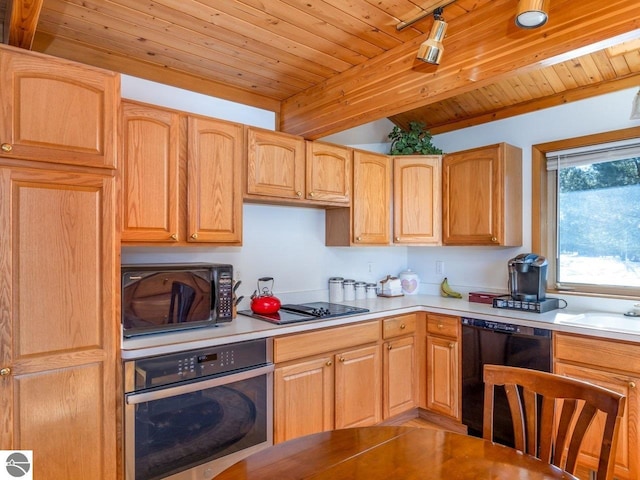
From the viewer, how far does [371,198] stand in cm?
316

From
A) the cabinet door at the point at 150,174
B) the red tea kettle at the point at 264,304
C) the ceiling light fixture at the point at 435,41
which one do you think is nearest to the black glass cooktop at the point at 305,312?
the red tea kettle at the point at 264,304

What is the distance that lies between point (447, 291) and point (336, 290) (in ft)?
3.38

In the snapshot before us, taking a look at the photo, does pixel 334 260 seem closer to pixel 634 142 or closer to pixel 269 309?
pixel 269 309

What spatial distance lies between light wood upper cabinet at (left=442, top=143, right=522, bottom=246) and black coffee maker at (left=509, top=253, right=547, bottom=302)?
208 millimetres

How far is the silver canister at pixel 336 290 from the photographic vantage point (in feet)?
10.6

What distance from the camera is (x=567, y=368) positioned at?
2309 millimetres

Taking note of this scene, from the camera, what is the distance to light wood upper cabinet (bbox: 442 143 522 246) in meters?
2.97

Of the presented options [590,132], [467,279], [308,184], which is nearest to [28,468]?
[308,184]

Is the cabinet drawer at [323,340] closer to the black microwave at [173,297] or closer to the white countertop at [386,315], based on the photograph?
the white countertop at [386,315]

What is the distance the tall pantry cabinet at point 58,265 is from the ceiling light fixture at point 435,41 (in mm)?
1390

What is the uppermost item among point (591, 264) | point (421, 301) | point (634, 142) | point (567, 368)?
point (634, 142)

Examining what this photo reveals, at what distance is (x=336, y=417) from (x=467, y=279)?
1712 mm

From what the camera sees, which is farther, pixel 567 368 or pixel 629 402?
pixel 567 368

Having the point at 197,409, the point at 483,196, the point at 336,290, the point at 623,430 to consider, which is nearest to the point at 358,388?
the point at 336,290
